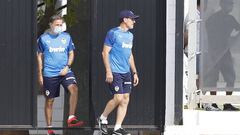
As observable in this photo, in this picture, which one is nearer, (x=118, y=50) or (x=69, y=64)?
(x=118, y=50)

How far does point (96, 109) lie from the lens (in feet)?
30.3

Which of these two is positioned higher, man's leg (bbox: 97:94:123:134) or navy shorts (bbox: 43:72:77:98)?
navy shorts (bbox: 43:72:77:98)

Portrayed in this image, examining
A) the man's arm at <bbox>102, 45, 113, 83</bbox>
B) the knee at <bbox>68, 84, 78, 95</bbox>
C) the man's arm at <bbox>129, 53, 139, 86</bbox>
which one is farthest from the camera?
the knee at <bbox>68, 84, 78, 95</bbox>

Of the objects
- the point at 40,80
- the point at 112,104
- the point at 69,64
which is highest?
the point at 69,64

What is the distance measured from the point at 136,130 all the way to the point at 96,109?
2.25 ft

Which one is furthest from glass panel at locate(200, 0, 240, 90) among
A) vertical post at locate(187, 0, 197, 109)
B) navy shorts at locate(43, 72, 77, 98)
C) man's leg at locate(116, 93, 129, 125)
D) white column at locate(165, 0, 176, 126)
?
navy shorts at locate(43, 72, 77, 98)

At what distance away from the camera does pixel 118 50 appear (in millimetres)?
8859

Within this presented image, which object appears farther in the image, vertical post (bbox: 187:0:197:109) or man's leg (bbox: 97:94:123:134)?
vertical post (bbox: 187:0:197:109)

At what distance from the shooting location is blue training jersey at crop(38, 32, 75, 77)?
904 cm

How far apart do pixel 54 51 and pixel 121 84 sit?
1097mm

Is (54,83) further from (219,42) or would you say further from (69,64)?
(219,42)

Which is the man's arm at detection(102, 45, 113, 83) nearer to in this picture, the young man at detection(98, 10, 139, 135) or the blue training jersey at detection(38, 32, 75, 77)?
the young man at detection(98, 10, 139, 135)

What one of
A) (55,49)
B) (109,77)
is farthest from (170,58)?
(55,49)

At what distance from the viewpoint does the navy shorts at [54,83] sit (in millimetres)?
9117
